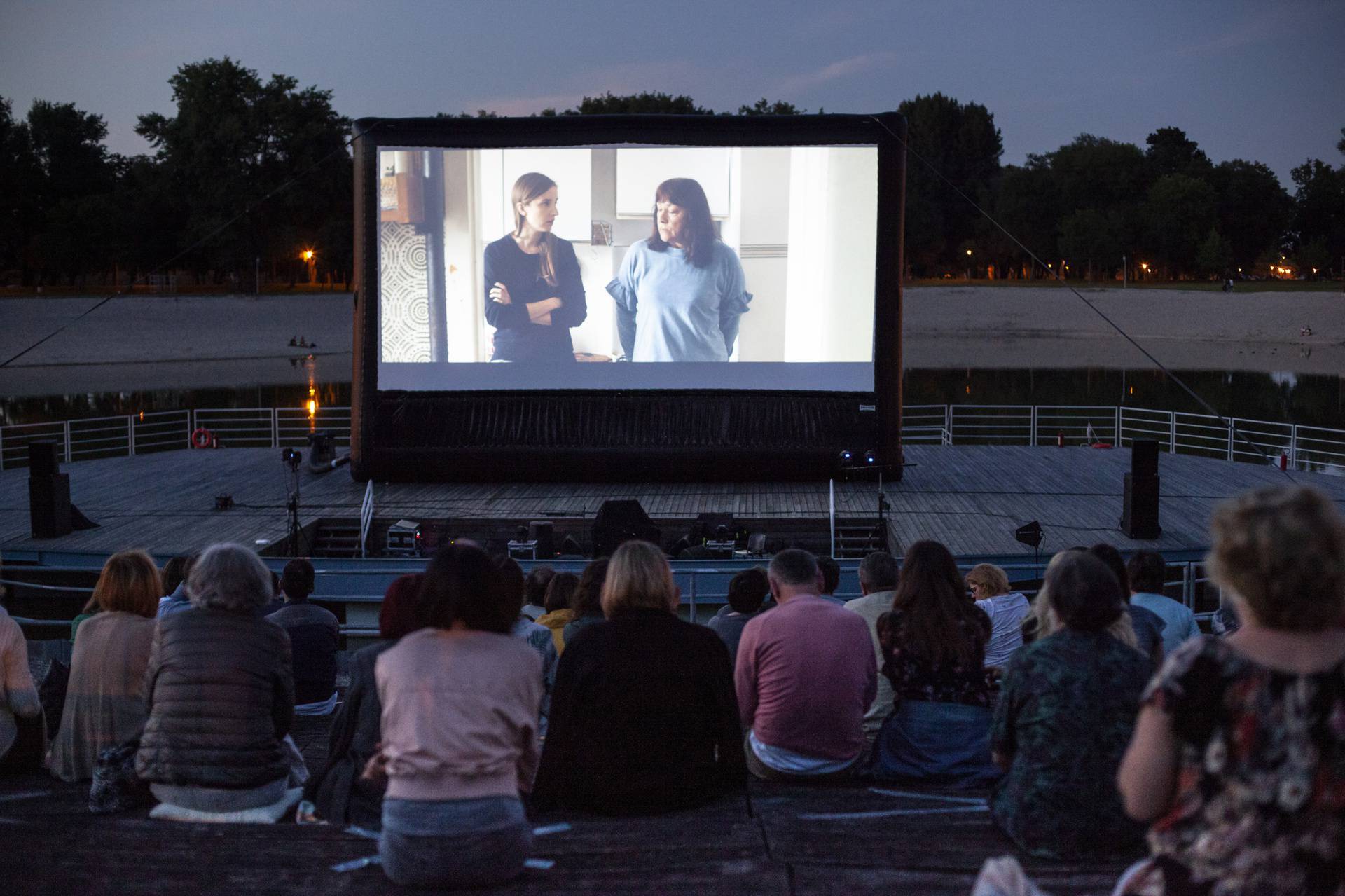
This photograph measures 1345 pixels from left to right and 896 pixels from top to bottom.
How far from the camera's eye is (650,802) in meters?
3.39

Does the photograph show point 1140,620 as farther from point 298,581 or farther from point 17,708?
point 17,708

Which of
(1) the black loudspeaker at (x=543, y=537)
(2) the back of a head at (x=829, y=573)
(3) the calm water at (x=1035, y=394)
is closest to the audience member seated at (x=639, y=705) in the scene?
(2) the back of a head at (x=829, y=573)

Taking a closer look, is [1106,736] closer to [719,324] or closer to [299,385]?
[719,324]

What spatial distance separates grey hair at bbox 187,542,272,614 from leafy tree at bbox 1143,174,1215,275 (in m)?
58.7

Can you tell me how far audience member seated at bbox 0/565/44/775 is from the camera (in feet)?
11.7

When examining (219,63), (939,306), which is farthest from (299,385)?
(939,306)

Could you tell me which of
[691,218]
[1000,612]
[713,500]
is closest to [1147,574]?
[1000,612]

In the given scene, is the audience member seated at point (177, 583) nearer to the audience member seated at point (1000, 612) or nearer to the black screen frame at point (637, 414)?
the audience member seated at point (1000, 612)

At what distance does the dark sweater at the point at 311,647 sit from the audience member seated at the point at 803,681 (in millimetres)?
1992

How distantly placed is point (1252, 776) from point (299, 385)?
4139 cm

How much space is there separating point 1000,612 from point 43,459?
32.0ft

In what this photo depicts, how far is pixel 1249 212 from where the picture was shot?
59094 mm

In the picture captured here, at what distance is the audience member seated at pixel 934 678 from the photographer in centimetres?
361

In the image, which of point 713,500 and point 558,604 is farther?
point 713,500
